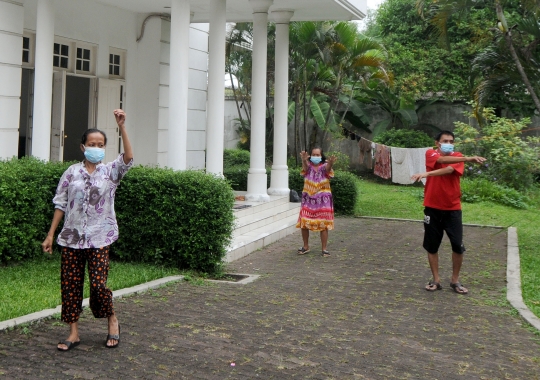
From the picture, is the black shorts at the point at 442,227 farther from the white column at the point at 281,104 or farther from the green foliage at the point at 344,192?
the green foliage at the point at 344,192

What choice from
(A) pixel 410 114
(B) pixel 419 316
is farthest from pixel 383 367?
(A) pixel 410 114

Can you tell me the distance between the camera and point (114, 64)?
43.9 feet

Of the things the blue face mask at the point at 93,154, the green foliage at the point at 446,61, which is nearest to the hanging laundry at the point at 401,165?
the green foliage at the point at 446,61

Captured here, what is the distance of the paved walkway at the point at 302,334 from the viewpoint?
16.0ft

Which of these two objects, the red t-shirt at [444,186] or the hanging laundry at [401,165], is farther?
the hanging laundry at [401,165]

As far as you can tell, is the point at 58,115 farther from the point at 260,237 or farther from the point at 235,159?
the point at 235,159

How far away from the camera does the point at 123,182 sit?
8.50m

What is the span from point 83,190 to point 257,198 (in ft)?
25.2

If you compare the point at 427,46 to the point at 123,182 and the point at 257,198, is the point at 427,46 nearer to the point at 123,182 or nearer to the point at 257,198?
the point at 257,198

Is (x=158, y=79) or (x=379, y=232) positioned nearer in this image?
(x=379, y=232)

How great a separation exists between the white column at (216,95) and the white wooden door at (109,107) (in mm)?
3007

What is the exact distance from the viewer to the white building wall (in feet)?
44.8

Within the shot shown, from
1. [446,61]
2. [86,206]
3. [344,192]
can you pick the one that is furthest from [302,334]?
[446,61]

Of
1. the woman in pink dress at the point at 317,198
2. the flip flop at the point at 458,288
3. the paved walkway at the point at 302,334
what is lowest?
the paved walkway at the point at 302,334
